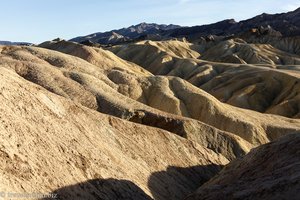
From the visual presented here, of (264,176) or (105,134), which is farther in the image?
(105,134)

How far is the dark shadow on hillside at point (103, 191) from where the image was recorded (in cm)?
1661

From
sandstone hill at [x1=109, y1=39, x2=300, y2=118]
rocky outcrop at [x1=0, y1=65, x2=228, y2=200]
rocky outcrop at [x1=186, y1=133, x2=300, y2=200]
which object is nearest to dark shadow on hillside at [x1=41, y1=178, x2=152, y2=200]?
rocky outcrop at [x1=0, y1=65, x2=228, y2=200]

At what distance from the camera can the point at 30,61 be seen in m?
41.6

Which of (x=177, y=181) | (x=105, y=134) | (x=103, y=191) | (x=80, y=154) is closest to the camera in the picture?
(x=103, y=191)

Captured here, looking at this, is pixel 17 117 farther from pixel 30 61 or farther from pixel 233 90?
pixel 233 90

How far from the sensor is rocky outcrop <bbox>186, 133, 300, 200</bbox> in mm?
16133

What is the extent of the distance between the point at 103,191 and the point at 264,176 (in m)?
6.19

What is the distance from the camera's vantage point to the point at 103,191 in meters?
18.3

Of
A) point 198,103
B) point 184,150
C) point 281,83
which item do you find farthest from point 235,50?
point 184,150

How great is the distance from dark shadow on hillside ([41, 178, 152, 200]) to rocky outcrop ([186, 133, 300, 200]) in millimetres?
2446

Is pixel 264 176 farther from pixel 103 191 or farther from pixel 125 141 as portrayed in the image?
pixel 125 141

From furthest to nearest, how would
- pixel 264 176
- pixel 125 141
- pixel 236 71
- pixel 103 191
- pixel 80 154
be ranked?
pixel 236 71 < pixel 125 141 < pixel 80 154 < pixel 264 176 < pixel 103 191

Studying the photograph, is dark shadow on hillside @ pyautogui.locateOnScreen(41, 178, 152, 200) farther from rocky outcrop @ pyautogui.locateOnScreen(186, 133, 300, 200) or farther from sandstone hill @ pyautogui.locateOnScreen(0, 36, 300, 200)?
rocky outcrop @ pyautogui.locateOnScreen(186, 133, 300, 200)

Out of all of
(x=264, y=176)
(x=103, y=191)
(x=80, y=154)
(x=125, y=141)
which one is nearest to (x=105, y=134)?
(x=125, y=141)
